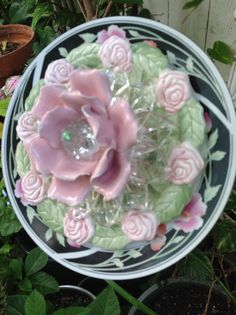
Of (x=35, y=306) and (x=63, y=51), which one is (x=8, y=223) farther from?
(x=63, y=51)

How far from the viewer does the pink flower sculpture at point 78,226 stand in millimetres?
536

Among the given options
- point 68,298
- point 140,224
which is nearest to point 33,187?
point 140,224

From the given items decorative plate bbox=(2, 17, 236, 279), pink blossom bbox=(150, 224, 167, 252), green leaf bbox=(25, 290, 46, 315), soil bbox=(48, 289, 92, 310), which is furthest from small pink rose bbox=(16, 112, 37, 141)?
soil bbox=(48, 289, 92, 310)

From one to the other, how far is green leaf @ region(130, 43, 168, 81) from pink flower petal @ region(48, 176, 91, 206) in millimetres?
167

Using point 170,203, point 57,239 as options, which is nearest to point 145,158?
point 170,203

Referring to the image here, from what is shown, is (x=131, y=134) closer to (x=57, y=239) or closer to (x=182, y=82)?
(x=182, y=82)

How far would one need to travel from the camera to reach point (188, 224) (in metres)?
0.53

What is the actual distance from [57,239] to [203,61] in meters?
0.32

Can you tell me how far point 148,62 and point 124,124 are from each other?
15cm

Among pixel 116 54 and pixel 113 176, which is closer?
pixel 113 176

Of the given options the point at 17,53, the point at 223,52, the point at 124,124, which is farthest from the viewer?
the point at 17,53

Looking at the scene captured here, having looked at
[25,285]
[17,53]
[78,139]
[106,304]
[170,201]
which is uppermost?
[78,139]

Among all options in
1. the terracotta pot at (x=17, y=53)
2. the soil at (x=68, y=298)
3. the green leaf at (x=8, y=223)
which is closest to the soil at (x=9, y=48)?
the terracotta pot at (x=17, y=53)

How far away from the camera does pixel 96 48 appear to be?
0.54 m
